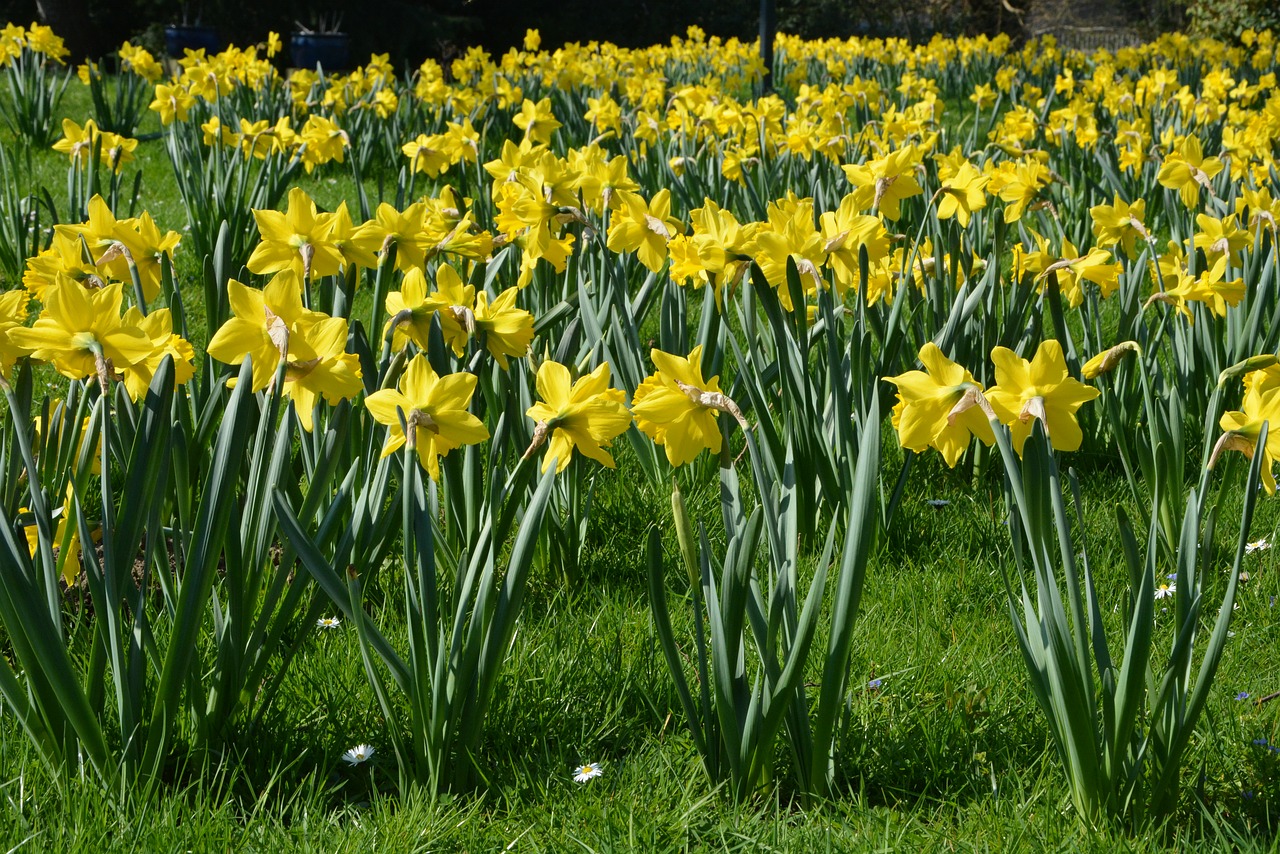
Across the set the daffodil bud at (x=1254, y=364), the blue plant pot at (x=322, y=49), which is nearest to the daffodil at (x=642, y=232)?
the daffodil bud at (x=1254, y=364)

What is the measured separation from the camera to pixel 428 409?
1.40m

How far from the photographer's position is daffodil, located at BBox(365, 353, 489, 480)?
54.7 inches

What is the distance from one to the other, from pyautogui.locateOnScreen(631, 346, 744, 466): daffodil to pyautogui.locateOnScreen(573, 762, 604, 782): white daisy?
0.52 metres

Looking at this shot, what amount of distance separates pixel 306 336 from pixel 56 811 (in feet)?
2.35

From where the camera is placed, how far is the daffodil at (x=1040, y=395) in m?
1.32

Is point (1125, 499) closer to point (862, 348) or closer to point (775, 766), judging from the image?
point (862, 348)

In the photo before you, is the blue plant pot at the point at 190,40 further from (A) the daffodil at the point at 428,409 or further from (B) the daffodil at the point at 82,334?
(A) the daffodil at the point at 428,409

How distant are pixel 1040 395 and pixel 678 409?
17.3 inches

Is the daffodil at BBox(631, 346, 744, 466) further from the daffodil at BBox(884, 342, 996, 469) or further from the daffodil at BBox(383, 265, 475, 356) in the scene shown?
the daffodil at BBox(383, 265, 475, 356)

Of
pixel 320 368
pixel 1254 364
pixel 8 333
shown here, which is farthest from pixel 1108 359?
pixel 8 333

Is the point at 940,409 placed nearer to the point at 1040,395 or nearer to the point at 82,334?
the point at 1040,395

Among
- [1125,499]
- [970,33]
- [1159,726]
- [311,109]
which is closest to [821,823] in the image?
[1159,726]

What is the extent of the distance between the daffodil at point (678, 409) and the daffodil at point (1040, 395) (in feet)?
1.11

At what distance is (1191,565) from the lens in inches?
55.6
